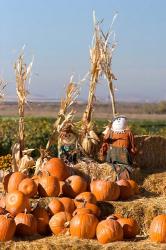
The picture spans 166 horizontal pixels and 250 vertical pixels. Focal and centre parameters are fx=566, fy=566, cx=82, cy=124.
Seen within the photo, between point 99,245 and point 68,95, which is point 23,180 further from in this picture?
point 68,95

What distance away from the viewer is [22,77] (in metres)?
8.72

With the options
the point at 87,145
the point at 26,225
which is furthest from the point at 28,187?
the point at 87,145

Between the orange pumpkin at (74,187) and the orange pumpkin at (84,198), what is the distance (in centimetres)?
20

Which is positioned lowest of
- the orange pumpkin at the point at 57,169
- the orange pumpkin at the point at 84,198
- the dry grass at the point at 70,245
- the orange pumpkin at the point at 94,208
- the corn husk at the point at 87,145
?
the dry grass at the point at 70,245

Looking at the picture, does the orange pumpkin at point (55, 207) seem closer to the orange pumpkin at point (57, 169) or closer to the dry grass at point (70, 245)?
the dry grass at point (70, 245)

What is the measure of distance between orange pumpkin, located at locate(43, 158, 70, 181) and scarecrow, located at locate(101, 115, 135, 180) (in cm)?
149

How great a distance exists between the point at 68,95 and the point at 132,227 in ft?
10.8

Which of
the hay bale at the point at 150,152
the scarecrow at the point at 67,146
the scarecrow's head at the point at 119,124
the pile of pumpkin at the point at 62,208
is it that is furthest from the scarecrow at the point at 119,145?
the pile of pumpkin at the point at 62,208

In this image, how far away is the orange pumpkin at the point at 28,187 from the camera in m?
6.67

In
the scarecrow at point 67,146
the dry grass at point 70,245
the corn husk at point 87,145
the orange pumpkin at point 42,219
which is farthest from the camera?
the corn husk at point 87,145

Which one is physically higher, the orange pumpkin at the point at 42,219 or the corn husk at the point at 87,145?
the corn husk at the point at 87,145

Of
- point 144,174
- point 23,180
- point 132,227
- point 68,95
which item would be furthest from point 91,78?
point 132,227

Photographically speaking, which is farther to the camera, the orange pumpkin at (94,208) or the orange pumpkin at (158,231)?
the orange pumpkin at (94,208)

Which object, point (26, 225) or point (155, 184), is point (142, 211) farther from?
point (155, 184)
